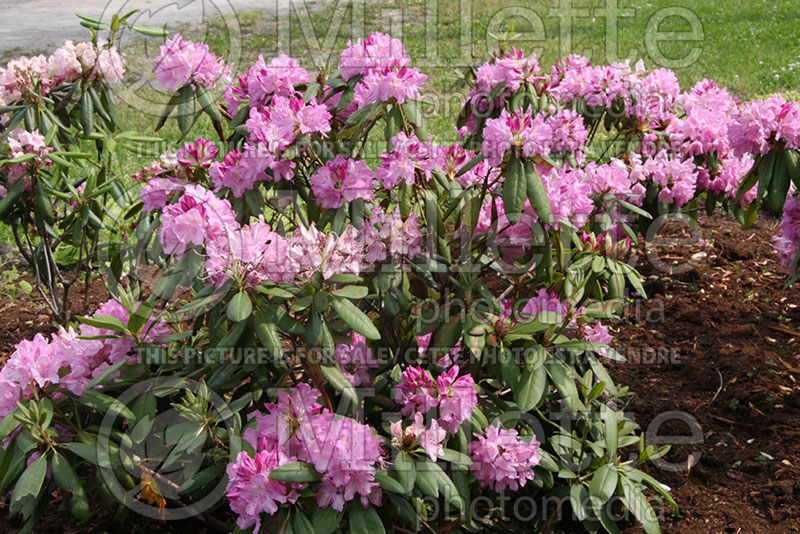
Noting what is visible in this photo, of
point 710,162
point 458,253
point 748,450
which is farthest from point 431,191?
point 710,162

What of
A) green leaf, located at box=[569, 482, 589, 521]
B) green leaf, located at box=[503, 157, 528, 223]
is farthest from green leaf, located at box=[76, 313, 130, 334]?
green leaf, located at box=[569, 482, 589, 521]

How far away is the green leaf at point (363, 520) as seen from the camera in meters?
1.84

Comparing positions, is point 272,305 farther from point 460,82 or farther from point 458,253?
point 460,82

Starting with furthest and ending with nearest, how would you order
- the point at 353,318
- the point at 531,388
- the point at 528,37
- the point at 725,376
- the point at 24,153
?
the point at 528,37, the point at 725,376, the point at 24,153, the point at 531,388, the point at 353,318

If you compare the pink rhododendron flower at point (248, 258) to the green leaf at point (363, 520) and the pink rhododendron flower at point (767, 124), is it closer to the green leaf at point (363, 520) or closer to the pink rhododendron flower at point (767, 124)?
the green leaf at point (363, 520)

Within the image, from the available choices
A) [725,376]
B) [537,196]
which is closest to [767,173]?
[725,376]

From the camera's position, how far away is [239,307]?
5.70 ft

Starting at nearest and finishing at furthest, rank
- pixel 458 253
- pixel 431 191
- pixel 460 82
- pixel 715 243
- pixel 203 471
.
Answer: pixel 203 471, pixel 431 191, pixel 458 253, pixel 460 82, pixel 715 243

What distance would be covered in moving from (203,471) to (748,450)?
1.85m

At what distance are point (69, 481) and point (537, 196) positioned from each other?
4.32ft

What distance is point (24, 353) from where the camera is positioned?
79.4 inches

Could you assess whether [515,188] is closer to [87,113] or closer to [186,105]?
[186,105]

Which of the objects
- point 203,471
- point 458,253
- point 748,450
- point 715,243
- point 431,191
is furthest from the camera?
point 715,243

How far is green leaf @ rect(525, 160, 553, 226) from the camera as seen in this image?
195 centimetres
